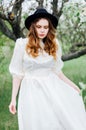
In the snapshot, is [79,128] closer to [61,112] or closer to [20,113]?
[61,112]

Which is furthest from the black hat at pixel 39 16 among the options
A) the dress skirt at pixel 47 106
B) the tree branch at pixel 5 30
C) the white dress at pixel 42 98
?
the tree branch at pixel 5 30

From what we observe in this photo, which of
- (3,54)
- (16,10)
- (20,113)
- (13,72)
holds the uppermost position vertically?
(13,72)

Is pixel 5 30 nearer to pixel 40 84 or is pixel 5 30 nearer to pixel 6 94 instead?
pixel 6 94

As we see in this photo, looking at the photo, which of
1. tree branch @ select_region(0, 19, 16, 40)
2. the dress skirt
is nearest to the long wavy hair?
the dress skirt

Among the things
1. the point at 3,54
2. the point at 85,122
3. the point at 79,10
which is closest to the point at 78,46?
the point at 3,54

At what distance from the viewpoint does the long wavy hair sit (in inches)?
201

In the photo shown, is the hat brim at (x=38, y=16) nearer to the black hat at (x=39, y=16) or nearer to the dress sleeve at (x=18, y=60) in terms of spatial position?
the black hat at (x=39, y=16)

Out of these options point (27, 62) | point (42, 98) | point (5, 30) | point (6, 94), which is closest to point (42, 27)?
point (27, 62)

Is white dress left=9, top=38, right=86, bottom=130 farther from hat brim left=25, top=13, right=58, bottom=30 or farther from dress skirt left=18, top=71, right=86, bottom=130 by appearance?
hat brim left=25, top=13, right=58, bottom=30

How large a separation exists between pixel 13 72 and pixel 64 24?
18.0ft

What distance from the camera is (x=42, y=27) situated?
5145 mm

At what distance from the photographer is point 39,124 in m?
5.17

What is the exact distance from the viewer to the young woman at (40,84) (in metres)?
5.14

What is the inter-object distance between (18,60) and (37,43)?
0.26m
